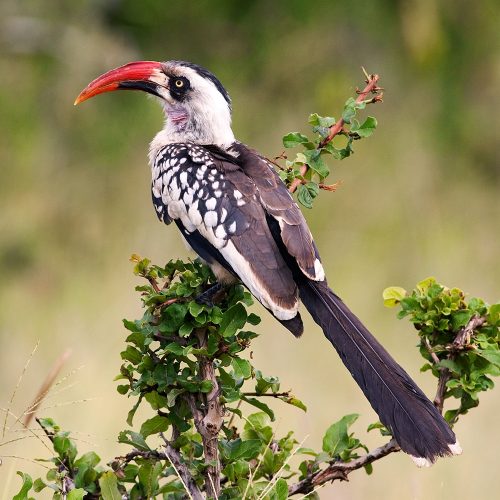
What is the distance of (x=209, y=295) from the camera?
280cm

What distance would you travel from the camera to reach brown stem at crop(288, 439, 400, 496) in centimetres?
258

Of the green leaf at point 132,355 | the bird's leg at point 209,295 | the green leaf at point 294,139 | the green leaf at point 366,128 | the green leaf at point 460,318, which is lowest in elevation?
the green leaf at point 460,318

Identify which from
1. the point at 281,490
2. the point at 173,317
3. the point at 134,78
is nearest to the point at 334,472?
the point at 281,490

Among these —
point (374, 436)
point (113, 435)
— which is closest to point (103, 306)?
point (113, 435)

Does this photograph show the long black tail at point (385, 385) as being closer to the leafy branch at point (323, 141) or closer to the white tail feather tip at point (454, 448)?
the white tail feather tip at point (454, 448)

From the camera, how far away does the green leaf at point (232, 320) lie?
2.60 m

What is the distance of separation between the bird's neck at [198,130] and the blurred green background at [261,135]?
6.63 ft

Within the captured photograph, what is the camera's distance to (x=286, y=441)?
8.98 ft

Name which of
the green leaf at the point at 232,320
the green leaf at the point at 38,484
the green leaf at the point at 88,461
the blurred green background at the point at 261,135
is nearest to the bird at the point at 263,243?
the green leaf at the point at 232,320

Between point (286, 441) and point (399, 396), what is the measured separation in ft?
1.01

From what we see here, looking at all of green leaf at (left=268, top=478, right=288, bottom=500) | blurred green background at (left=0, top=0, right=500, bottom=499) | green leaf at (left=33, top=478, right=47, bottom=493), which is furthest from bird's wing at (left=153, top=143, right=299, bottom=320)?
blurred green background at (left=0, top=0, right=500, bottom=499)

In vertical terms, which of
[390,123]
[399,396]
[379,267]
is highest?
[390,123]

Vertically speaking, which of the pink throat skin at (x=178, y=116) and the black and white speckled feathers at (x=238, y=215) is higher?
the pink throat skin at (x=178, y=116)

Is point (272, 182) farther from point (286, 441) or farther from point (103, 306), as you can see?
point (103, 306)
